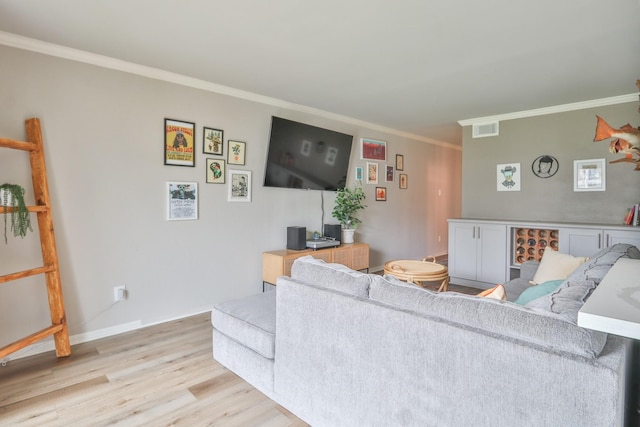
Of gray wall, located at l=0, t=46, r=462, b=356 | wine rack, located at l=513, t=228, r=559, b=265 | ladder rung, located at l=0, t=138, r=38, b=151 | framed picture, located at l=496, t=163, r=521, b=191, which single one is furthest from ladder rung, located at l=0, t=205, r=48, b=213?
framed picture, located at l=496, t=163, r=521, b=191

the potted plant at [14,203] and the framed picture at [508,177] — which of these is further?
the framed picture at [508,177]

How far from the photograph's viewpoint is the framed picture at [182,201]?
11.0 ft

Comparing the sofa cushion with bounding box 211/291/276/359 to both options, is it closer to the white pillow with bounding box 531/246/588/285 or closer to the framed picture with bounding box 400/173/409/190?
the white pillow with bounding box 531/246/588/285

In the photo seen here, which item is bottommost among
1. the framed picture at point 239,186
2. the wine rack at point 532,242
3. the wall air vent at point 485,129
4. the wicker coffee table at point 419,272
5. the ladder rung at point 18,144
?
the wicker coffee table at point 419,272

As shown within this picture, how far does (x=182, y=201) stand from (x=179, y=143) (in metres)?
0.56

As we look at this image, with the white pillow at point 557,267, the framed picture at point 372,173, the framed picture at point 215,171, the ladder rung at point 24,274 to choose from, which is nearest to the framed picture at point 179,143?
the framed picture at point 215,171

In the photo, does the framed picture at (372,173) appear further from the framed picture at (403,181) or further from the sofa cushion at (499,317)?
the sofa cushion at (499,317)

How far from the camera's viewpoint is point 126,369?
7.98 feet

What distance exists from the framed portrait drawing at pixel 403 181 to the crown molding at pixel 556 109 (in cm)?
124

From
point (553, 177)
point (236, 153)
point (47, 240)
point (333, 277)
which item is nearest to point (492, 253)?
point (553, 177)

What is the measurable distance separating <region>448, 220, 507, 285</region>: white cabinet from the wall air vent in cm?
134

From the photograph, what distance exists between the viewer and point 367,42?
264cm

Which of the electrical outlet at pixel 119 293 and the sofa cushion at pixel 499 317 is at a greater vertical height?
the sofa cushion at pixel 499 317

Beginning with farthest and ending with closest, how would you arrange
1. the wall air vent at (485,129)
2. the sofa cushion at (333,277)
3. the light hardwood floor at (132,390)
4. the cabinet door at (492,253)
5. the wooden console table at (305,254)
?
the wall air vent at (485,129) → the cabinet door at (492,253) → the wooden console table at (305,254) → the light hardwood floor at (132,390) → the sofa cushion at (333,277)
